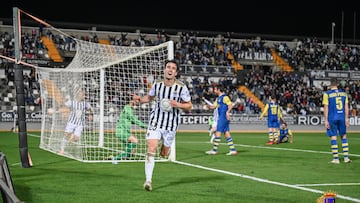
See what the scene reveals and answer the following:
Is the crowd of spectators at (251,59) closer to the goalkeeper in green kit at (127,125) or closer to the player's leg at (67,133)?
the player's leg at (67,133)

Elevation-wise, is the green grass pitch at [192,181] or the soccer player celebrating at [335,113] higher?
the soccer player celebrating at [335,113]

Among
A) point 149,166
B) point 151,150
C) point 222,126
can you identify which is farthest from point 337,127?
point 149,166

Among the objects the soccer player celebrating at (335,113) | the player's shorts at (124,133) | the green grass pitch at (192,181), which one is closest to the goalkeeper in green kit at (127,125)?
the player's shorts at (124,133)

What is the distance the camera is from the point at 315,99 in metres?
40.7

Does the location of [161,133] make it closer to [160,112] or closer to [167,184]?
[160,112]

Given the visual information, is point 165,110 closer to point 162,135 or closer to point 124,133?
point 162,135

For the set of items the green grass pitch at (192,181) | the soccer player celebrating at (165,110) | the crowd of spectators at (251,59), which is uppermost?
the crowd of spectators at (251,59)

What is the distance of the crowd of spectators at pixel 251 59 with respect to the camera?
3853cm

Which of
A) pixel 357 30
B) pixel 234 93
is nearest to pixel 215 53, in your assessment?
pixel 234 93

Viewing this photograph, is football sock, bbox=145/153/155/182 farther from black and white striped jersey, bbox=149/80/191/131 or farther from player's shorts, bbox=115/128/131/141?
player's shorts, bbox=115/128/131/141

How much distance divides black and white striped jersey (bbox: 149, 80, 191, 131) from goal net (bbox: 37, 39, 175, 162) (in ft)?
17.7

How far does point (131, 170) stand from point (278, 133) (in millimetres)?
12079

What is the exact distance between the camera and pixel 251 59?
46.5m

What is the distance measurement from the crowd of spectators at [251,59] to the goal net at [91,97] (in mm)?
16500
